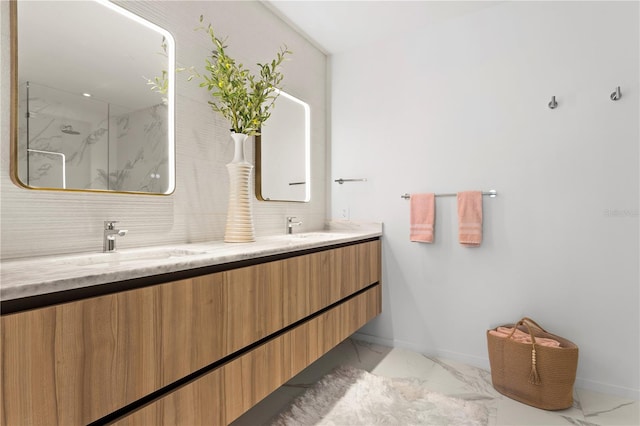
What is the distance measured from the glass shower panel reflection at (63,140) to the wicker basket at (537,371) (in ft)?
6.97

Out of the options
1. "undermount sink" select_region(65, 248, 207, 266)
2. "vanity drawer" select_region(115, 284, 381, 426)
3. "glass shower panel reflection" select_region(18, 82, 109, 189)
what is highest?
"glass shower panel reflection" select_region(18, 82, 109, 189)

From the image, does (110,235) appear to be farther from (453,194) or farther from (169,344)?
(453,194)

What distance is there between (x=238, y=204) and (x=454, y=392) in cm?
156

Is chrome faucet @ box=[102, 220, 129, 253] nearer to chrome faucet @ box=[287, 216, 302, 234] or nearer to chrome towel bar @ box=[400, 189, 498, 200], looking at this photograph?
chrome faucet @ box=[287, 216, 302, 234]

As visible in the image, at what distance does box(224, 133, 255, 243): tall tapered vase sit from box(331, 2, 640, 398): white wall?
111 cm

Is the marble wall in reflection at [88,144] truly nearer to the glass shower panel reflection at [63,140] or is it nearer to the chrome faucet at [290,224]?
the glass shower panel reflection at [63,140]

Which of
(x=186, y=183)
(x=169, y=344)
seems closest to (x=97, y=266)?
(x=169, y=344)

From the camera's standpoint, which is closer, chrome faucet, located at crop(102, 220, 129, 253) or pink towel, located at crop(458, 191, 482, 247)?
chrome faucet, located at crop(102, 220, 129, 253)

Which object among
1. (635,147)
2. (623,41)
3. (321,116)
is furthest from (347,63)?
(635,147)

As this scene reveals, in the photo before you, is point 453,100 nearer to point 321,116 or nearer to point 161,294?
point 321,116

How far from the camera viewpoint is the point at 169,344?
0.99 metres

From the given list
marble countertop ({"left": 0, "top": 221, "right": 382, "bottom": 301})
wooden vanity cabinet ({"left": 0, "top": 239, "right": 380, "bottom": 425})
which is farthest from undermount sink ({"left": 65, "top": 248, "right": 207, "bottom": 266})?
wooden vanity cabinet ({"left": 0, "top": 239, "right": 380, "bottom": 425})

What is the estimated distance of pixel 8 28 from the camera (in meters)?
1.11

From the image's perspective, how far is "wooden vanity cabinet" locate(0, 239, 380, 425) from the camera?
0.72 m
